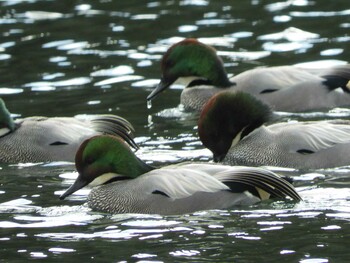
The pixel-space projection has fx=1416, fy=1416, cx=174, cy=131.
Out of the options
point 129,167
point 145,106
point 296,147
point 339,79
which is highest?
point 129,167

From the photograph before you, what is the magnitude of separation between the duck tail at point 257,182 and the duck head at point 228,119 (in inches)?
65.5

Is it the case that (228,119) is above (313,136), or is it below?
above

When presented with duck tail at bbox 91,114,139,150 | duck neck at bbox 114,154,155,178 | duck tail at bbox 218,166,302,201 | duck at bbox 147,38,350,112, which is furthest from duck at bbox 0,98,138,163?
duck tail at bbox 218,166,302,201

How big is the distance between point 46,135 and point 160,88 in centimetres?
266

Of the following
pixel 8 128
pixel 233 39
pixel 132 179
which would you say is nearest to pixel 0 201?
pixel 132 179

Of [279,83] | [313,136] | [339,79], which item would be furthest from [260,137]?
[339,79]

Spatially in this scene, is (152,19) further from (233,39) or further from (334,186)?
(334,186)

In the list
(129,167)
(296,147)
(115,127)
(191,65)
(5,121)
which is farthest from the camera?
(191,65)

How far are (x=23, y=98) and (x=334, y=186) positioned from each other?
5600mm

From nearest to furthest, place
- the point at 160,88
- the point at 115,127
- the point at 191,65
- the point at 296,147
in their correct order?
the point at 296,147, the point at 115,127, the point at 160,88, the point at 191,65

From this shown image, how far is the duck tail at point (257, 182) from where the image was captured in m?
11.1

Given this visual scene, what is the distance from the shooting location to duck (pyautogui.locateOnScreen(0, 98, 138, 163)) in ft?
44.9

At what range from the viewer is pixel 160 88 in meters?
16.1

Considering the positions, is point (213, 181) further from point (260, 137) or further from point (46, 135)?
point (46, 135)
